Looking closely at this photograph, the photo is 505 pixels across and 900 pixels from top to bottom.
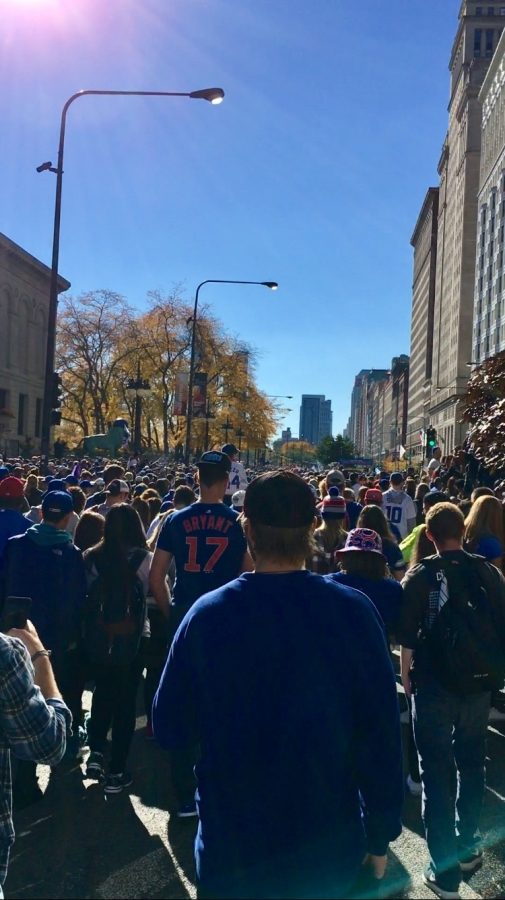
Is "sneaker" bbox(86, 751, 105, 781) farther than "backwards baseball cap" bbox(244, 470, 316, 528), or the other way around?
"sneaker" bbox(86, 751, 105, 781)

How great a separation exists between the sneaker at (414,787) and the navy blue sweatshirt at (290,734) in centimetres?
341

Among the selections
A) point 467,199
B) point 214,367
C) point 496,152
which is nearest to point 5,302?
point 214,367

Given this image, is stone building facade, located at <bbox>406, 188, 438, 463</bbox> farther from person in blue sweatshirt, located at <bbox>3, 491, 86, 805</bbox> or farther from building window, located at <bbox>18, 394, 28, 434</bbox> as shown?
person in blue sweatshirt, located at <bbox>3, 491, 86, 805</bbox>

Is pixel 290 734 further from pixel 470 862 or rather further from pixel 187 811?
pixel 187 811

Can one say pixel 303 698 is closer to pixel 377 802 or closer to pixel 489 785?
pixel 377 802

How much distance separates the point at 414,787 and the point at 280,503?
3.94 metres

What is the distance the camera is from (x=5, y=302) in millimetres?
58875

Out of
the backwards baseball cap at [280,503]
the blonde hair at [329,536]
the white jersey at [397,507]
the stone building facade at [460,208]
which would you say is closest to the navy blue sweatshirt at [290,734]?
the backwards baseball cap at [280,503]

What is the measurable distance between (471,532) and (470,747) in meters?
2.34

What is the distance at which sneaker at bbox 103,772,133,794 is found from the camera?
17.0 ft

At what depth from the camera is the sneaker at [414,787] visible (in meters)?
5.39

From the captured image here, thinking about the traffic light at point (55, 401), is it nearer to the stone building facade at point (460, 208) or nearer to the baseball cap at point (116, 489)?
the baseball cap at point (116, 489)

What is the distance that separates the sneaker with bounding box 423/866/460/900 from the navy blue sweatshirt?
204 centimetres

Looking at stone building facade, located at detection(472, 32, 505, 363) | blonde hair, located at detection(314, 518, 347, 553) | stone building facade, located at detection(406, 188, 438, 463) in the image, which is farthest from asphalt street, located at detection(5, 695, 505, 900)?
stone building facade, located at detection(406, 188, 438, 463)
